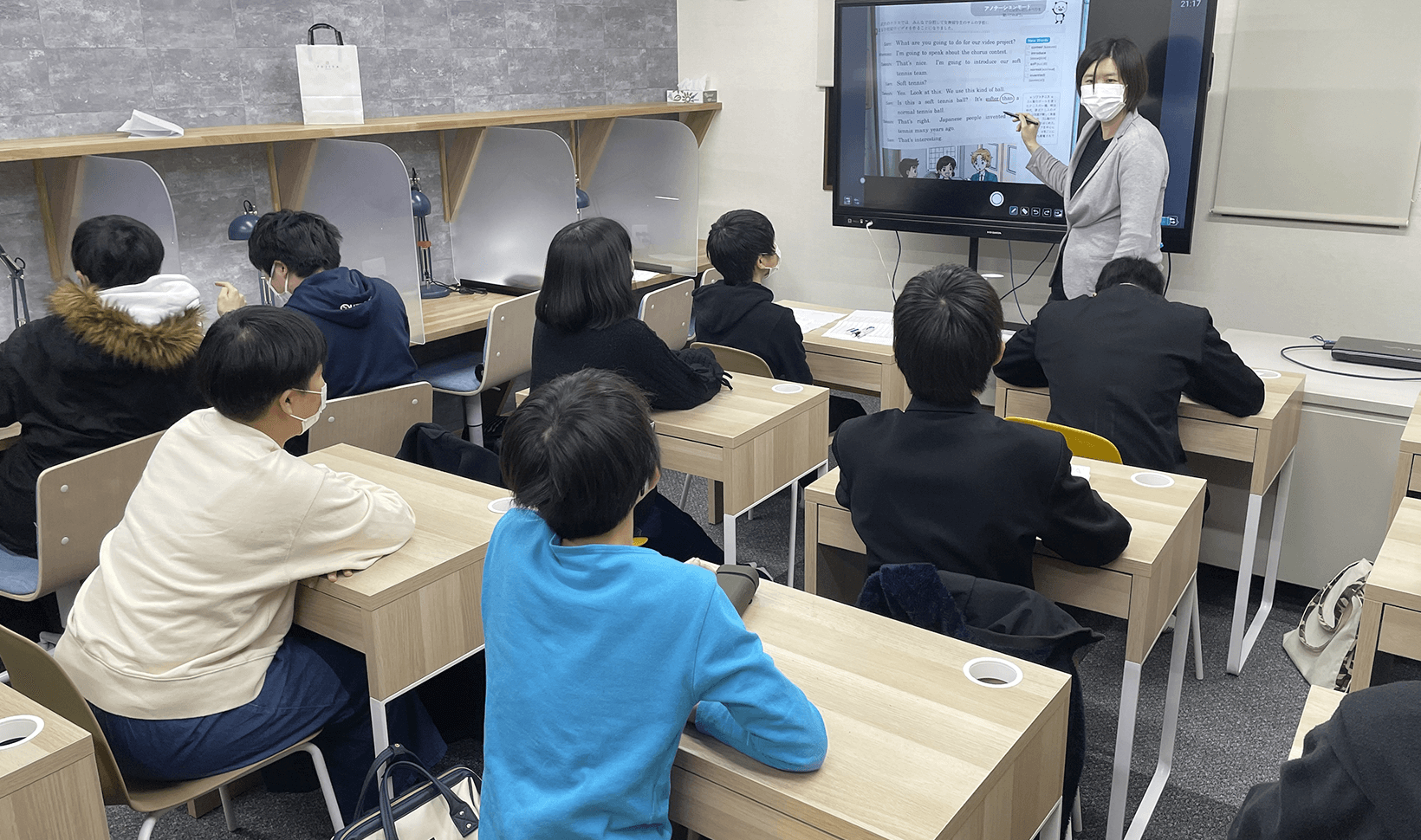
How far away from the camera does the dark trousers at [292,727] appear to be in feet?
5.55

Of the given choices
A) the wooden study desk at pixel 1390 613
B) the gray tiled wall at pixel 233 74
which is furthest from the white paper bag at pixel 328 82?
the wooden study desk at pixel 1390 613

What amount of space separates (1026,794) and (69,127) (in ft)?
10.2

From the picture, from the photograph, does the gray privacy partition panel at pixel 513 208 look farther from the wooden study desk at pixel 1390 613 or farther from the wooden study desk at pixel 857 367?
the wooden study desk at pixel 1390 613

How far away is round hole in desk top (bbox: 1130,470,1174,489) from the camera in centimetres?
212

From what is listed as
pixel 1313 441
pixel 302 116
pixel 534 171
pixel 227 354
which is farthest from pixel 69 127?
pixel 1313 441

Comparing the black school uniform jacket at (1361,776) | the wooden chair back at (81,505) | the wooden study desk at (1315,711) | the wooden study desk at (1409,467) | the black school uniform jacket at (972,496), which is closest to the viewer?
the black school uniform jacket at (1361,776)

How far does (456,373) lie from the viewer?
3.73 meters

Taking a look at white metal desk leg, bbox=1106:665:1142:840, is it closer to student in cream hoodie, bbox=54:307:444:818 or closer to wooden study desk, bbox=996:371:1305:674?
wooden study desk, bbox=996:371:1305:674

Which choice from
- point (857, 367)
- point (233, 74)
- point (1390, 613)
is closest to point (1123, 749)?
point (1390, 613)

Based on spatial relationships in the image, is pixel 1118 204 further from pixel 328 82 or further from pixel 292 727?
pixel 292 727

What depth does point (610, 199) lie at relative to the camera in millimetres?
4703

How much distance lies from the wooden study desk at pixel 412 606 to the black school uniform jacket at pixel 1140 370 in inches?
56.4

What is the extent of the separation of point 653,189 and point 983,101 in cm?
138

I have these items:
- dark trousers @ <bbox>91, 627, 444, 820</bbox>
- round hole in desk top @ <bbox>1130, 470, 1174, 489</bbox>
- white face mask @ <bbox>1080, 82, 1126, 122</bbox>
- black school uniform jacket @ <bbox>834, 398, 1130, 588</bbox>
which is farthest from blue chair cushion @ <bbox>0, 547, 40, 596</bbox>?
white face mask @ <bbox>1080, 82, 1126, 122</bbox>
